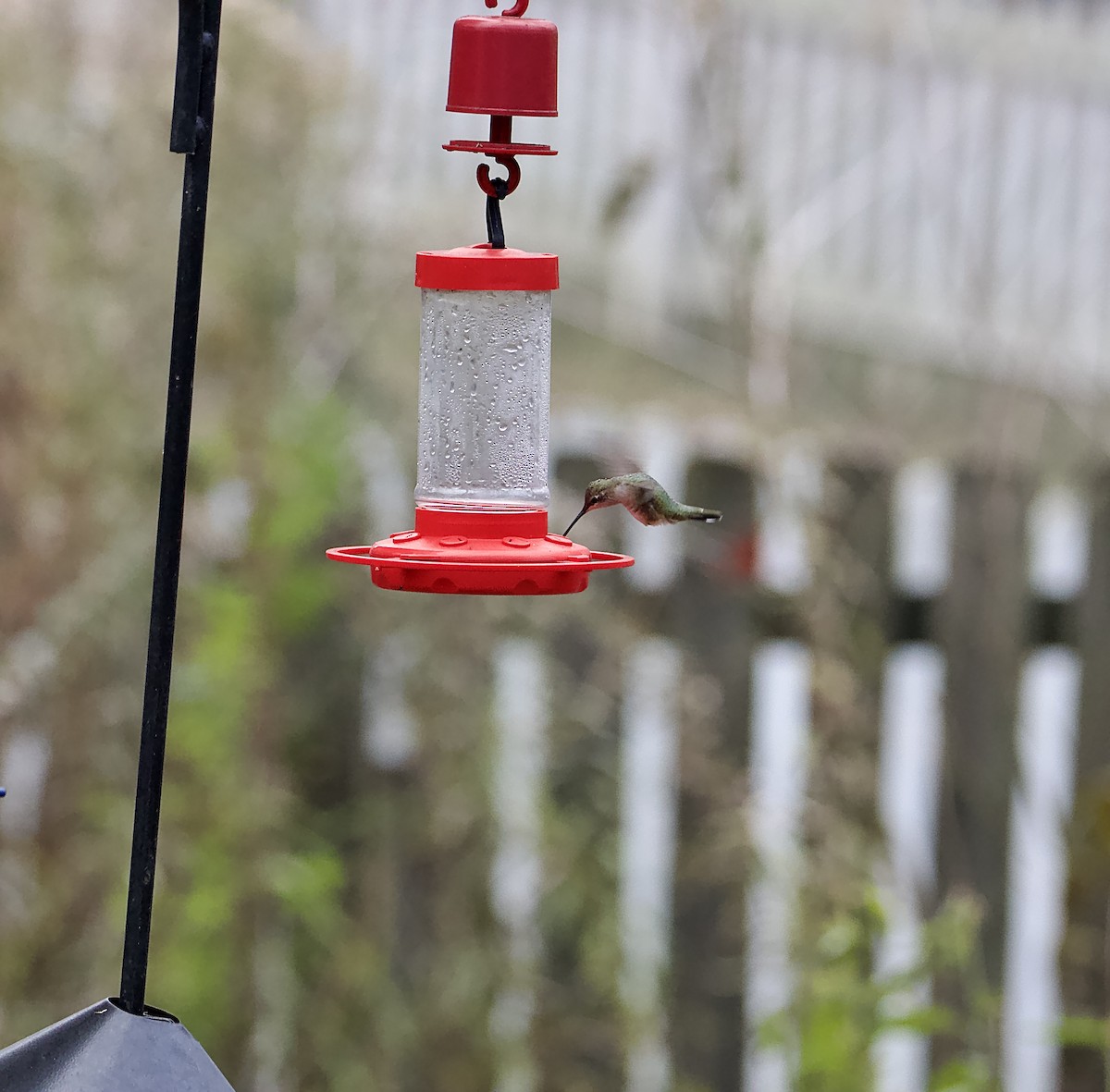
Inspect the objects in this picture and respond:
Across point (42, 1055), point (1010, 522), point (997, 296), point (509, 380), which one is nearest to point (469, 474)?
point (509, 380)

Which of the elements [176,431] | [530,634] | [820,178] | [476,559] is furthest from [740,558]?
[176,431]

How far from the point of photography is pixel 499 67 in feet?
3.41

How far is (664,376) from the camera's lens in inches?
98.3

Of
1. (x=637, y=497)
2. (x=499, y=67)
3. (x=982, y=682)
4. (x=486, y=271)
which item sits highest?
(x=499, y=67)

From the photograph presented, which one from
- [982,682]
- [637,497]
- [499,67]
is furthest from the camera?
[982,682]

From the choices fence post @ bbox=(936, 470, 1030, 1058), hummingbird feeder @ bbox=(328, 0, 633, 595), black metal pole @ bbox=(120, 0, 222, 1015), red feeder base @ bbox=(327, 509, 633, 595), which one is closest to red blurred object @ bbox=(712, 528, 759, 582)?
fence post @ bbox=(936, 470, 1030, 1058)

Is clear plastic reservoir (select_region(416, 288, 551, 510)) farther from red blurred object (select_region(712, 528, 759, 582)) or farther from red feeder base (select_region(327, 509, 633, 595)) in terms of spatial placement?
red blurred object (select_region(712, 528, 759, 582))

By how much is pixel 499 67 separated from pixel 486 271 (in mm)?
123

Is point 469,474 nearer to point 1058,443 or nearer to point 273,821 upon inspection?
point 273,821

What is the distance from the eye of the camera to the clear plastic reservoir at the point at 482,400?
125 centimetres

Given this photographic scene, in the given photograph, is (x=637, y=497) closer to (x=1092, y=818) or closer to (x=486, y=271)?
(x=486, y=271)

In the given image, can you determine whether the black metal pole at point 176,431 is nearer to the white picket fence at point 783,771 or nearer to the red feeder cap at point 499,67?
the red feeder cap at point 499,67

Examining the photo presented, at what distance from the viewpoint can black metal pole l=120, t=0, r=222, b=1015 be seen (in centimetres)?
82

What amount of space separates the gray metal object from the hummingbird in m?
0.48
